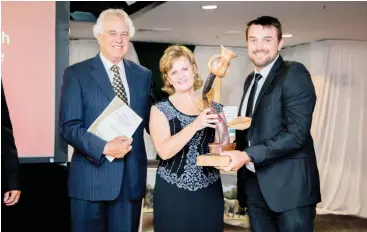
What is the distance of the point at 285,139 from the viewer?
186 cm

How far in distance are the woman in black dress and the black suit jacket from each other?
62cm

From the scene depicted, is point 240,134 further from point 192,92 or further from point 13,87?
point 13,87

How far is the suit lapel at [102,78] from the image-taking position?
2.05 meters

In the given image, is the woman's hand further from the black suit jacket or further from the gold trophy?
the black suit jacket

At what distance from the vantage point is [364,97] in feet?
21.5

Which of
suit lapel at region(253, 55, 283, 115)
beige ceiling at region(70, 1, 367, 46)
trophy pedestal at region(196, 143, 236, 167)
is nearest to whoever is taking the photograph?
trophy pedestal at region(196, 143, 236, 167)

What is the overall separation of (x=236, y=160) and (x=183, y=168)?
0.91 ft

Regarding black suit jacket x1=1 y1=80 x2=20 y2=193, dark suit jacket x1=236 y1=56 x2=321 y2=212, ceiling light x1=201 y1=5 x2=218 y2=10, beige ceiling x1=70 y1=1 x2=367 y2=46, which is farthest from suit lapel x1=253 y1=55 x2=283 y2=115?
ceiling light x1=201 y1=5 x2=218 y2=10

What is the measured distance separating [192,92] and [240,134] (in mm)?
294

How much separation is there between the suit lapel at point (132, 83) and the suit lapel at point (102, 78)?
0.31 feet

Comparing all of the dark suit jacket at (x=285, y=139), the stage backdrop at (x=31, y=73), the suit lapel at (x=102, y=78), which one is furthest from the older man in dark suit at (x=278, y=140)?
the stage backdrop at (x=31, y=73)

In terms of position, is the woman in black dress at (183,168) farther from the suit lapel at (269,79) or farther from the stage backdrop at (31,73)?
the stage backdrop at (31,73)

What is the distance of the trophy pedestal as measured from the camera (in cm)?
182

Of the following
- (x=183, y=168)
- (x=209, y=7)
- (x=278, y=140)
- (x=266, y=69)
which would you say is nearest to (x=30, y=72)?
(x=183, y=168)
